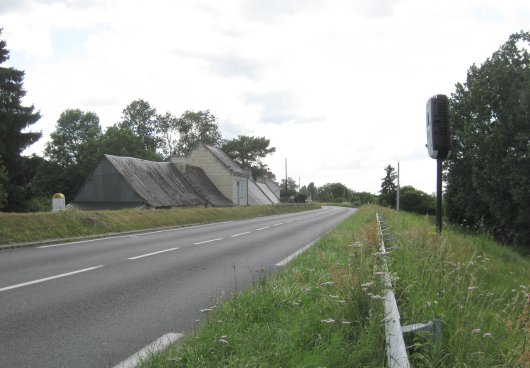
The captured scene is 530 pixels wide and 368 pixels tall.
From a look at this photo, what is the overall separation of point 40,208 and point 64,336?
1606 inches

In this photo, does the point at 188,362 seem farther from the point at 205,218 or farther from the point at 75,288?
the point at 205,218

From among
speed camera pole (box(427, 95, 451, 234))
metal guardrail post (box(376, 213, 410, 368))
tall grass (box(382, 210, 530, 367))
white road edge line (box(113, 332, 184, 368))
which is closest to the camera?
metal guardrail post (box(376, 213, 410, 368))

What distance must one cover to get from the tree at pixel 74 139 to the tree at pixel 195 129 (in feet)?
47.3

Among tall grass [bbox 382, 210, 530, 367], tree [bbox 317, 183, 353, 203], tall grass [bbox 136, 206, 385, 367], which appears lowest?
tall grass [bbox 136, 206, 385, 367]

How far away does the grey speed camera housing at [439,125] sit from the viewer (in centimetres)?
813

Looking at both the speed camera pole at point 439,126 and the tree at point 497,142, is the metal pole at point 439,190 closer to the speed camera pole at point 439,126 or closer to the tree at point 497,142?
the speed camera pole at point 439,126

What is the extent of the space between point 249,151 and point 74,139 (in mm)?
33223

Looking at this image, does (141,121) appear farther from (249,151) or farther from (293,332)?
(293,332)

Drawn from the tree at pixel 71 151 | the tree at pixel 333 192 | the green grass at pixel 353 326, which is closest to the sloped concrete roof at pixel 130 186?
the tree at pixel 71 151

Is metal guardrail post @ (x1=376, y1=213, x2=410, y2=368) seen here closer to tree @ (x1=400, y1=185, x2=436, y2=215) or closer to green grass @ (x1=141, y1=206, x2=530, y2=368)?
green grass @ (x1=141, y1=206, x2=530, y2=368)

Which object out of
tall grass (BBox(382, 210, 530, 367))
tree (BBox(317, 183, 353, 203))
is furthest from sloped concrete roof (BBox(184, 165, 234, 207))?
tree (BBox(317, 183, 353, 203))

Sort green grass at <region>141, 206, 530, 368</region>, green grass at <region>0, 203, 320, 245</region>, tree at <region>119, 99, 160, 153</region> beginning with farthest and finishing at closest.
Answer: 1. tree at <region>119, 99, 160, 153</region>
2. green grass at <region>0, 203, 320, 245</region>
3. green grass at <region>141, 206, 530, 368</region>

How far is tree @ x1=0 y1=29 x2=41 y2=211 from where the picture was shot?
125 feet

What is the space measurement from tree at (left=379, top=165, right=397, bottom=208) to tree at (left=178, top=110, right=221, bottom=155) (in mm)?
32410
